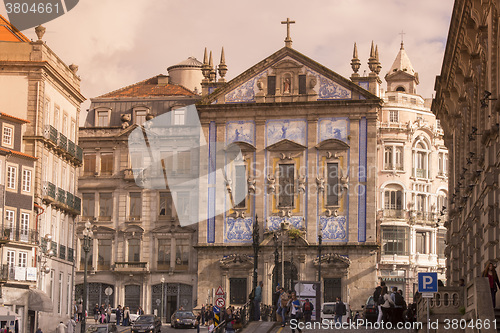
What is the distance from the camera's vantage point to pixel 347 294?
78.4 metres

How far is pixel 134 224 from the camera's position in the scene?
86.4m

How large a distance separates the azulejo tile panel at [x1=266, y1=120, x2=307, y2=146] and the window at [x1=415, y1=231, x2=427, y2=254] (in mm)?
14991

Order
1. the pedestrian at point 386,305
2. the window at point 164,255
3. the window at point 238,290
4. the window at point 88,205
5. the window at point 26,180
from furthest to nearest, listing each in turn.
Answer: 1. the window at point 88,205
2. the window at point 164,255
3. the window at point 238,290
4. the window at point 26,180
5. the pedestrian at point 386,305

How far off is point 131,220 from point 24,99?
25.1 meters

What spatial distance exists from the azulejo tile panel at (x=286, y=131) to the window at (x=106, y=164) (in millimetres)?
13427

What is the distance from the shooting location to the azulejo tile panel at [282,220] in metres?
80.9

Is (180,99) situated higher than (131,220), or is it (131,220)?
(180,99)

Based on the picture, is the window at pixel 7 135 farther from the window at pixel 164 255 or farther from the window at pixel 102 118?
the window at pixel 102 118

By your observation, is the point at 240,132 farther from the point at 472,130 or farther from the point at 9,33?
the point at 472,130

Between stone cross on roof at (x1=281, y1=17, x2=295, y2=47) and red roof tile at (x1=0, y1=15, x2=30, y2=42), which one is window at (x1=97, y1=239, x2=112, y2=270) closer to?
stone cross on roof at (x1=281, y1=17, x2=295, y2=47)

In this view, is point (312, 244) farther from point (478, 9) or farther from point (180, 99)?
point (478, 9)

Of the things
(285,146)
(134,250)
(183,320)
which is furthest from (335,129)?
(183,320)

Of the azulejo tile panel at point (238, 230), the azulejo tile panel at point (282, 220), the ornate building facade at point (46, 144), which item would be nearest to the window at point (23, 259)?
the ornate building facade at point (46, 144)

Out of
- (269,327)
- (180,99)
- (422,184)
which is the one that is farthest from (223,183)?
(269,327)
